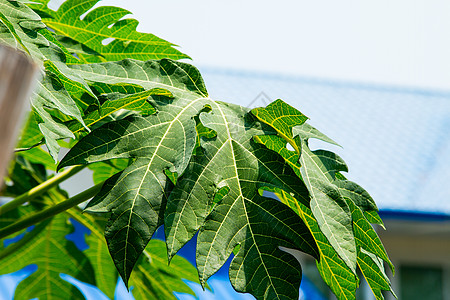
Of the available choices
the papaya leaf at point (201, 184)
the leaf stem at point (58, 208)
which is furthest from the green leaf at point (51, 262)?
the papaya leaf at point (201, 184)

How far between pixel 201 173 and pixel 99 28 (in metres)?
0.77

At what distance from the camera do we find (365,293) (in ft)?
21.9

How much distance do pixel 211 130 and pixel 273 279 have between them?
13.4 inches

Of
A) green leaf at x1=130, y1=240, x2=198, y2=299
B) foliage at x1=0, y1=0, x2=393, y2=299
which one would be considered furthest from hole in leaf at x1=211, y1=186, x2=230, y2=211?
green leaf at x1=130, y1=240, x2=198, y2=299

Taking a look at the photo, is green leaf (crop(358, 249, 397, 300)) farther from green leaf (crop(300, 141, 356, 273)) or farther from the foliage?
green leaf (crop(300, 141, 356, 273))

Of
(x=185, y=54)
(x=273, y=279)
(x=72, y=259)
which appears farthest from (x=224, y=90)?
(x=273, y=279)

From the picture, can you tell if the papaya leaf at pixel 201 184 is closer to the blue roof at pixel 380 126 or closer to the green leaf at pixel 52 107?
the green leaf at pixel 52 107

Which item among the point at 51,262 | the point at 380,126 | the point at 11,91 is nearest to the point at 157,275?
the point at 51,262

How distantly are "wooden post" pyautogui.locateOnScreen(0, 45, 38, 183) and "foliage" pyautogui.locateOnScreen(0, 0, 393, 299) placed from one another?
622mm

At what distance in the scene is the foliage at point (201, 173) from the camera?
967 mm

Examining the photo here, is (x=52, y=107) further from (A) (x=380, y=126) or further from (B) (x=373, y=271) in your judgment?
(A) (x=380, y=126)

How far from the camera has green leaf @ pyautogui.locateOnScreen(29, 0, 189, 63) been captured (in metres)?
1.57

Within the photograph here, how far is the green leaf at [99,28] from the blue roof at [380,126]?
14.7 feet

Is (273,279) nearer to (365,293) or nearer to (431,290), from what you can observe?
(365,293)
